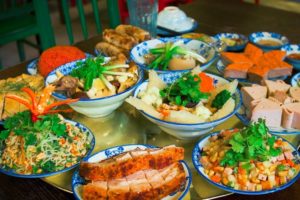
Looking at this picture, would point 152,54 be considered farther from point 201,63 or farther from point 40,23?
point 40,23

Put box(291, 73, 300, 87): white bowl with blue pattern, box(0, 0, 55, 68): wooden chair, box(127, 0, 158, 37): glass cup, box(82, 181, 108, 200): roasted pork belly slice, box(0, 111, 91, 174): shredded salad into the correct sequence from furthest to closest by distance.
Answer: box(0, 0, 55, 68): wooden chair → box(127, 0, 158, 37): glass cup → box(291, 73, 300, 87): white bowl with blue pattern → box(0, 111, 91, 174): shredded salad → box(82, 181, 108, 200): roasted pork belly slice

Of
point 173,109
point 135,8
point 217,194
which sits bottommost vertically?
point 217,194

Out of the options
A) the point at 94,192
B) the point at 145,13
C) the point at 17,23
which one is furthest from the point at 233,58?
the point at 17,23

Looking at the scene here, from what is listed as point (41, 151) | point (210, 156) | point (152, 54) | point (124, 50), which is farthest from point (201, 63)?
point (41, 151)

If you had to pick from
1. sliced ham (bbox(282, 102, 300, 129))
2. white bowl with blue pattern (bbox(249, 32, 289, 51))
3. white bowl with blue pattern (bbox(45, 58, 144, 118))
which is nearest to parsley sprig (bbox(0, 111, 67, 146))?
white bowl with blue pattern (bbox(45, 58, 144, 118))

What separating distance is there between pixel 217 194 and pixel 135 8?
1229 mm

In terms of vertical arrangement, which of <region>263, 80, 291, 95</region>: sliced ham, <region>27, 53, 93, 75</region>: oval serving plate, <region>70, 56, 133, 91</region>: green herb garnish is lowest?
<region>27, 53, 93, 75</region>: oval serving plate

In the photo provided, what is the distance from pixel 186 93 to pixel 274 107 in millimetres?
291

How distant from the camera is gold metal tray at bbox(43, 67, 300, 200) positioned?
3.59 ft

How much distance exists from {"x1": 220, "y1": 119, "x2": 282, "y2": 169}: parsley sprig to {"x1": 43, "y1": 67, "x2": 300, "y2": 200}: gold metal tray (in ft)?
0.36

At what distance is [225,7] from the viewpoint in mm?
2400

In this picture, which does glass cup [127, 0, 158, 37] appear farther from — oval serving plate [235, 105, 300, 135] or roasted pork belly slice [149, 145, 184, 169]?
roasted pork belly slice [149, 145, 184, 169]

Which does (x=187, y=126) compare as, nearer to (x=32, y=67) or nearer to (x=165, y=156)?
(x=165, y=156)

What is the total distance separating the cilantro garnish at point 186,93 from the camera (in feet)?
4.08
